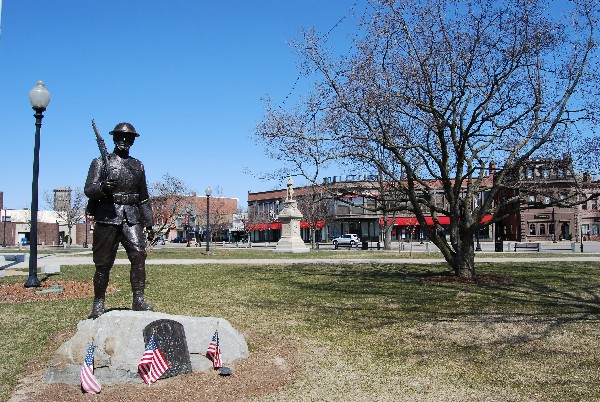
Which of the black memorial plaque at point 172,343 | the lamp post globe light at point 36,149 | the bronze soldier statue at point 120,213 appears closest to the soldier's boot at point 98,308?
the bronze soldier statue at point 120,213

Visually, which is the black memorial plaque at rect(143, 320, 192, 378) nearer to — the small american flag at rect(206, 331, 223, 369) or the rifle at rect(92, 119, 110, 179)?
the small american flag at rect(206, 331, 223, 369)

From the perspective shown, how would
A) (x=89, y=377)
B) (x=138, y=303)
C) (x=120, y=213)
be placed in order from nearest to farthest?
1. (x=89, y=377)
2. (x=120, y=213)
3. (x=138, y=303)

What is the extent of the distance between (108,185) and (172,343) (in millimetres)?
1951

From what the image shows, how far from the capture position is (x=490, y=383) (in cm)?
587

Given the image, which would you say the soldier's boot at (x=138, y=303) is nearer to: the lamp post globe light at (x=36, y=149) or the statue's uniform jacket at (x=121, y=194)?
the statue's uniform jacket at (x=121, y=194)

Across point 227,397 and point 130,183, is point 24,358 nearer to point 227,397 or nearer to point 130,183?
point 130,183

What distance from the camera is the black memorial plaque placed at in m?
6.18

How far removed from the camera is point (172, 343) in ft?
20.6

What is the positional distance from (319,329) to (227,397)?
329cm

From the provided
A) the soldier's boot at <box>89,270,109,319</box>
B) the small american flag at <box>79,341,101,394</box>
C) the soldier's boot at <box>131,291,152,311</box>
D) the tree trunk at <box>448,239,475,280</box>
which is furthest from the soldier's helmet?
the tree trunk at <box>448,239,475,280</box>

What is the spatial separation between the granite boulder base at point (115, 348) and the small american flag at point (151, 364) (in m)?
0.10

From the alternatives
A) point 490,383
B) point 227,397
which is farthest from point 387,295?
point 227,397

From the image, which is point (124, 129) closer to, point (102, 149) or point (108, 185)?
point (102, 149)

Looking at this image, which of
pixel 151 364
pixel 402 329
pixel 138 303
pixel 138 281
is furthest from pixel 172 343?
pixel 402 329
